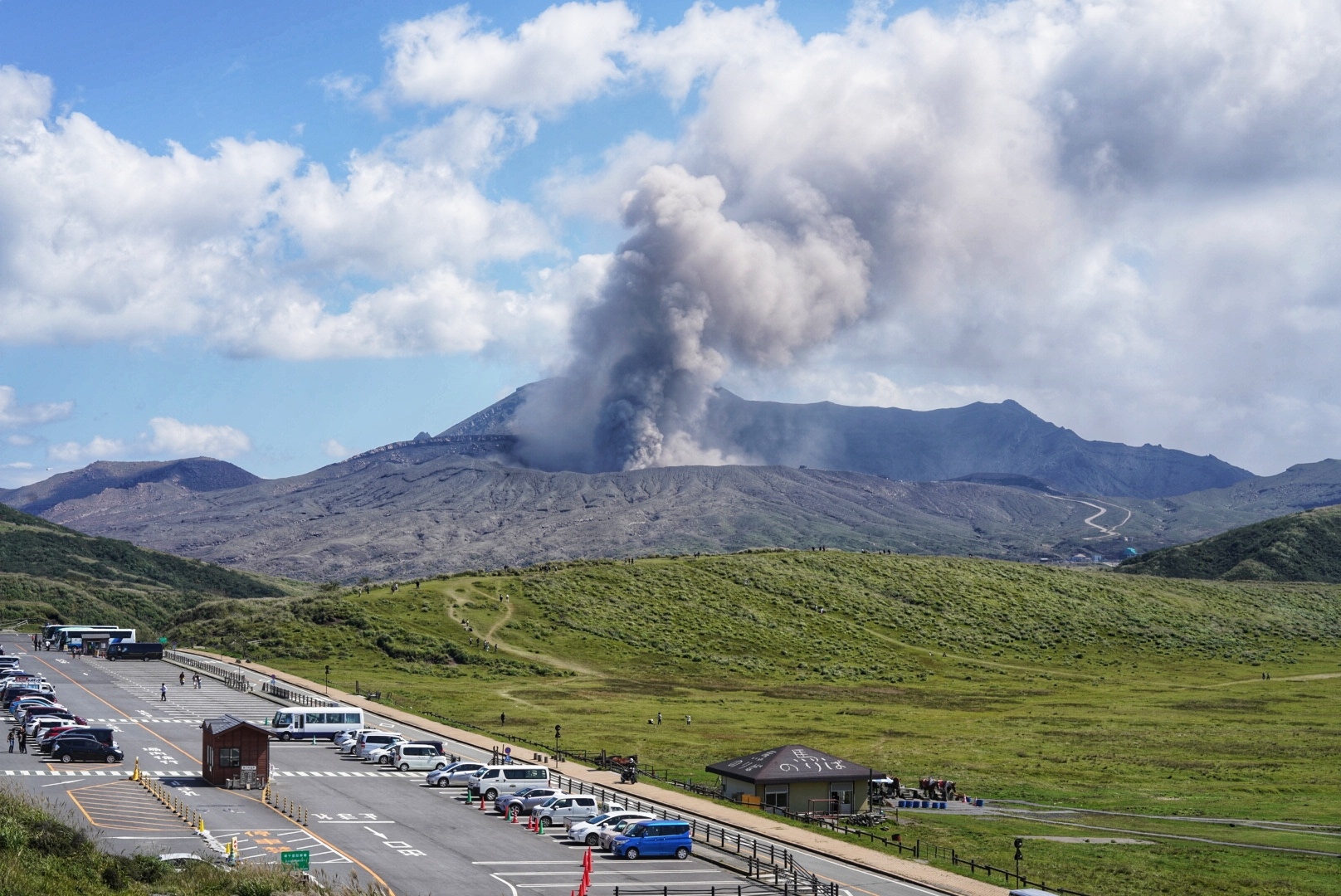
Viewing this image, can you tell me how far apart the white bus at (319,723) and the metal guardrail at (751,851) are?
1862 centimetres

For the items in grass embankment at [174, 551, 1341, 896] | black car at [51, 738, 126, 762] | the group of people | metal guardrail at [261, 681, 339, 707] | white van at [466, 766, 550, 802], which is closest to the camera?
white van at [466, 766, 550, 802]

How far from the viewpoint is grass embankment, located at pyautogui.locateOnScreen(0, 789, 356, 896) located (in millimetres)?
28094

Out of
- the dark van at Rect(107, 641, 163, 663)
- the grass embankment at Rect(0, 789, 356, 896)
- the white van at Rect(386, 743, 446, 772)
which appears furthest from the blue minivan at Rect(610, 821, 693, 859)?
the dark van at Rect(107, 641, 163, 663)

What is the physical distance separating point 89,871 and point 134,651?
8314 centimetres

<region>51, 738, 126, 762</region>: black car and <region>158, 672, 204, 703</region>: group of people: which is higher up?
<region>158, 672, 204, 703</region>: group of people

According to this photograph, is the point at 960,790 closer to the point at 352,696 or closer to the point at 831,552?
the point at 352,696

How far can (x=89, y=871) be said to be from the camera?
30.0 metres

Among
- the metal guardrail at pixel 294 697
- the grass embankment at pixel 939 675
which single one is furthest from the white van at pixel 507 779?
the metal guardrail at pixel 294 697

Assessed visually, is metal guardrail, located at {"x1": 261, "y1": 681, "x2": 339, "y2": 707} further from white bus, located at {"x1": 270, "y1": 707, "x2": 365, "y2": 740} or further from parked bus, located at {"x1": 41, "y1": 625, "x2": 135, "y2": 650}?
parked bus, located at {"x1": 41, "y1": 625, "x2": 135, "y2": 650}

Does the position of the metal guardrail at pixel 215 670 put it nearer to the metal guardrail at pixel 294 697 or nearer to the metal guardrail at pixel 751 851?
the metal guardrail at pixel 294 697

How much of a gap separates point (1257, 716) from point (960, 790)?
40708mm

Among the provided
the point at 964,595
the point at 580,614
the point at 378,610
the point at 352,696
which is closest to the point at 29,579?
the point at 378,610

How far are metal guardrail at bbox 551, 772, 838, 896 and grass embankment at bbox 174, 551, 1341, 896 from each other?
8389 millimetres

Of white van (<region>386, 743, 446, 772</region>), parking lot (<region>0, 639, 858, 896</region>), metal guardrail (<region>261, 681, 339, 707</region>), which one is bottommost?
parking lot (<region>0, 639, 858, 896</region>)
